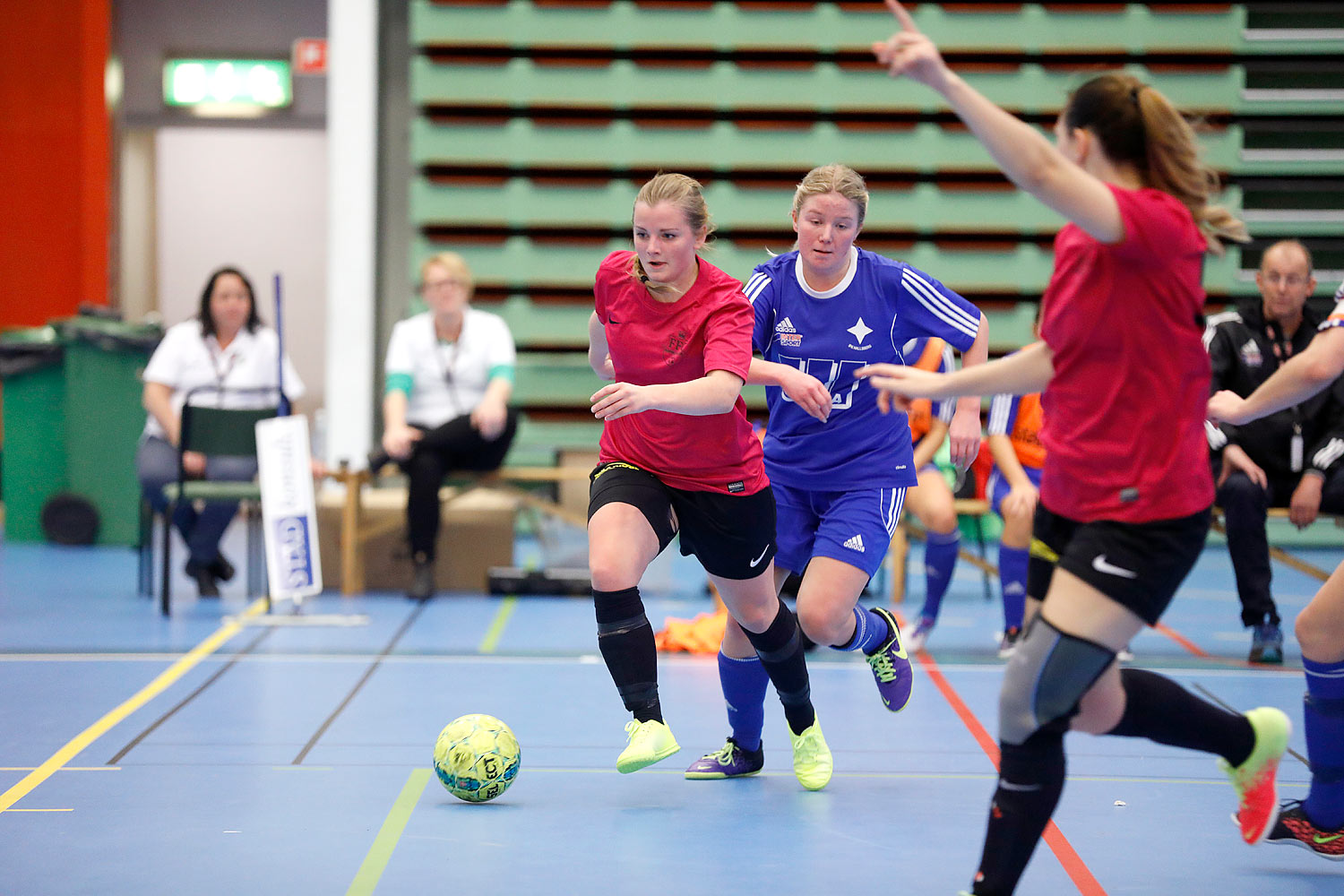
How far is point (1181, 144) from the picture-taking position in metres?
2.22

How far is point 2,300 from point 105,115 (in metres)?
1.81

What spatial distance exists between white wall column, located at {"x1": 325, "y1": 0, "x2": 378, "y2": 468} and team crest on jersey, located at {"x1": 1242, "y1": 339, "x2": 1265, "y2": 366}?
584cm

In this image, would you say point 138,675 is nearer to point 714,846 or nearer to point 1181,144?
point 714,846

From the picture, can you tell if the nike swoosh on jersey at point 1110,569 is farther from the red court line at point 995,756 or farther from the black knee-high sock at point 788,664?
the black knee-high sock at point 788,664

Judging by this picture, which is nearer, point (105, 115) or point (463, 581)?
point (463, 581)

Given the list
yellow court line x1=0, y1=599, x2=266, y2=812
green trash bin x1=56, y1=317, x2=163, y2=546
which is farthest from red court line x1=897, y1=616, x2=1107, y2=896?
green trash bin x1=56, y1=317, x2=163, y2=546

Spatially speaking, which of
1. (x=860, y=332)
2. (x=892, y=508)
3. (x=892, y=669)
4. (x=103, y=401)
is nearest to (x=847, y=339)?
(x=860, y=332)

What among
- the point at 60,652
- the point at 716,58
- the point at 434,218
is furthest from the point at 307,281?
the point at 60,652

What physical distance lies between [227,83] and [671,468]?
9.80 metres

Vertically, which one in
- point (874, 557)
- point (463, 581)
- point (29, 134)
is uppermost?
point (29, 134)

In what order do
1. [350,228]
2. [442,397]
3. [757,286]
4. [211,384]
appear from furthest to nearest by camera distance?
[350,228], [442,397], [211,384], [757,286]

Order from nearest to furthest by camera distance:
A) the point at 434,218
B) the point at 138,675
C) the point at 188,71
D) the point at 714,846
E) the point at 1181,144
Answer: the point at 1181,144 < the point at 714,846 < the point at 138,675 < the point at 434,218 < the point at 188,71

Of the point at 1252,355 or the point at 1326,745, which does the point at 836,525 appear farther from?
the point at 1252,355

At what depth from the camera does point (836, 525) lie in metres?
3.52
